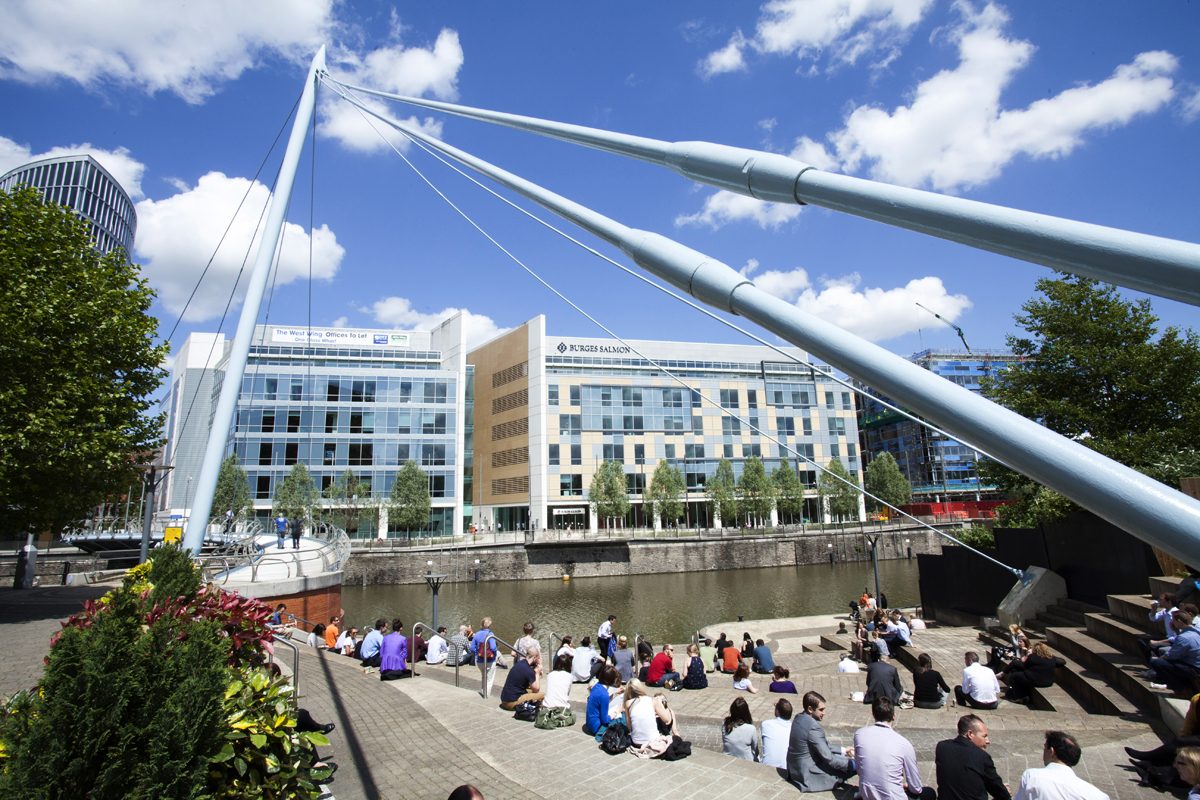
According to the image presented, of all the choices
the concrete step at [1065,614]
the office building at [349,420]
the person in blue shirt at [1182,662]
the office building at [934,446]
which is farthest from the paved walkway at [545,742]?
the office building at [934,446]

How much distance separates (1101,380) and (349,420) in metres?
52.4

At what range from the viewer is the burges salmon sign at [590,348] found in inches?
2522

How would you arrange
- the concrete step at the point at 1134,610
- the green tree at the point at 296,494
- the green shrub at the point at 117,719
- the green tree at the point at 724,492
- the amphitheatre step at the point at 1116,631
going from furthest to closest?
1. the green tree at the point at 724,492
2. the green tree at the point at 296,494
3. the concrete step at the point at 1134,610
4. the amphitheatre step at the point at 1116,631
5. the green shrub at the point at 117,719

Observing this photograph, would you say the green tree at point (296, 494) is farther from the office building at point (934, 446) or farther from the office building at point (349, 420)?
the office building at point (934, 446)

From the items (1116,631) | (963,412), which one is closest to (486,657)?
(963,412)

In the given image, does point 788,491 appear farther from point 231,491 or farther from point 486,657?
point 486,657

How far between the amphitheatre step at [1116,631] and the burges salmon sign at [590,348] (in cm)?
5193

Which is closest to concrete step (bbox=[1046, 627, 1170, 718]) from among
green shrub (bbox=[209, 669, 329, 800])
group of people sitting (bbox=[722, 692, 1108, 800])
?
group of people sitting (bbox=[722, 692, 1108, 800])

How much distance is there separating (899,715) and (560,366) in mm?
55251

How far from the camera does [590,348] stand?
65000 millimetres

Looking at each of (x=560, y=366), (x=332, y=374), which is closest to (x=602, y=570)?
(x=560, y=366)

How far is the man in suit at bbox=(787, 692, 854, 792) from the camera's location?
20.6 ft

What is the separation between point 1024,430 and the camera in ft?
6.30

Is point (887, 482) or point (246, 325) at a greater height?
point (246, 325)
